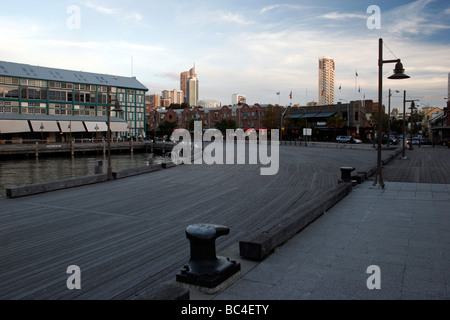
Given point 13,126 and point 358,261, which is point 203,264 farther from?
point 13,126

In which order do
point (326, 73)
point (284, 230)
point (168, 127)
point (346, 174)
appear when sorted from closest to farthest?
point (284, 230)
point (346, 174)
point (168, 127)
point (326, 73)

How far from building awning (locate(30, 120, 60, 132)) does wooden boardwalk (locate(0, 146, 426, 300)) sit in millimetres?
51208

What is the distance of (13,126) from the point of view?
57.3 meters

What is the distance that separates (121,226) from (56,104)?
65.6 meters

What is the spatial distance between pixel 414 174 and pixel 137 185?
1425 centimetres

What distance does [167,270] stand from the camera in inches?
230

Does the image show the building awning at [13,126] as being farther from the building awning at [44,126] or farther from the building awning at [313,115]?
the building awning at [313,115]

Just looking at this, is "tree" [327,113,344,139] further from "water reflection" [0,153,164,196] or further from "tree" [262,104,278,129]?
"water reflection" [0,153,164,196]

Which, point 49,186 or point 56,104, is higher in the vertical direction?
point 56,104

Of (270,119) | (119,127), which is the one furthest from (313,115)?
(119,127)

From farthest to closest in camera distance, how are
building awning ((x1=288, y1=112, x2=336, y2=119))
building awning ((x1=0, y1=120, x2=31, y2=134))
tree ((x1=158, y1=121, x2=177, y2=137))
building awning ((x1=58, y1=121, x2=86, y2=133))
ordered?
1. tree ((x1=158, y1=121, x2=177, y2=137))
2. building awning ((x1=288, y1=112, x2=336, y2=119))
3. building awning ((x1=58, y1=121, x2=86, y2=133))
4. building awning ((x1=0, y1=120, x2=31, y2=134))

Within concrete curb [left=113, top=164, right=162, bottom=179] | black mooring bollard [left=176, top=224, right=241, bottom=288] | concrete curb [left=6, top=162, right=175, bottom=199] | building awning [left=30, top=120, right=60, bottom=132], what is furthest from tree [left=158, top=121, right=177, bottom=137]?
black mooring bollard [left=176, top=224, right=241, bottom=288]

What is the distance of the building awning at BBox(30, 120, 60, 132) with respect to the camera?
60.2 meters
